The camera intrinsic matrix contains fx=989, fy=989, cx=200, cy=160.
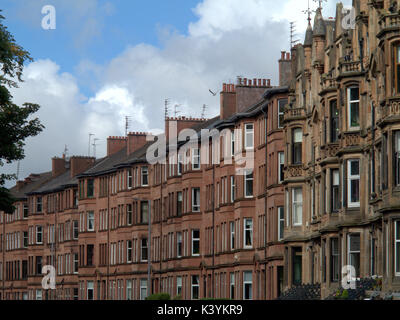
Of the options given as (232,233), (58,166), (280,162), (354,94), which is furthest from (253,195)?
(58,166)

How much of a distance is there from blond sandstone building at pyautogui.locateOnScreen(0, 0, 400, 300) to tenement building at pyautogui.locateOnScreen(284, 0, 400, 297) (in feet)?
0.26

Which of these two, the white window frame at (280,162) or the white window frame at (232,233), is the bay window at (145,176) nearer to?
the white window frame at (232,233)

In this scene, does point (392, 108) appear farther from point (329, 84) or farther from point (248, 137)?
point (248, 137)

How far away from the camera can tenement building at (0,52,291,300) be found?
221 ft

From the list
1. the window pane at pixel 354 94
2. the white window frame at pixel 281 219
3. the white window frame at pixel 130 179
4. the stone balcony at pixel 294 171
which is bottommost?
the white window frame at pixel 281 219

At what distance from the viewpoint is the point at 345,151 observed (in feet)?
148

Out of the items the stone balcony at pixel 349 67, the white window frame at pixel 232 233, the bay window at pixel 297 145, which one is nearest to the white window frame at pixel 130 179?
the white window frame at pixel 232 233

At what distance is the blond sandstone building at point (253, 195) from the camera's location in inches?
1661

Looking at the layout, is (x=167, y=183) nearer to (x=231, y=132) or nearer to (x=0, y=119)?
(x=231, y=132)

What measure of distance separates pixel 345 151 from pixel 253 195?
2542 cm

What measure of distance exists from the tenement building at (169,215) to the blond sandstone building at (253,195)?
5.5 inches

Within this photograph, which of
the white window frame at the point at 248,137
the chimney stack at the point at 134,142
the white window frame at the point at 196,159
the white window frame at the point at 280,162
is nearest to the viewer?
the white window frame at the point at 280,162

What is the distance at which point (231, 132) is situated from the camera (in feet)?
247

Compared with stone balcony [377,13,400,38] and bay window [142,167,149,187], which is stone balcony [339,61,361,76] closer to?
stone balcony [377,13,400,38]
